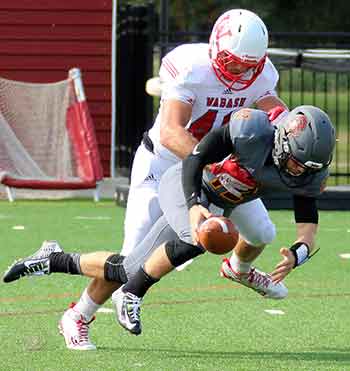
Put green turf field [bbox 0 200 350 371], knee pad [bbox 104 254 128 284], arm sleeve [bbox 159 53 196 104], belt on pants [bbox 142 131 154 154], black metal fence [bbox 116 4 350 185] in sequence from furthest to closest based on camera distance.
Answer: black metal fence [bbox 116 4 350 185], belt on pants [bbox 142 131 154 154], arm sleeve [bbox 159 53 196 104], knee pad [bbox 104 254 128 284], green turf field [bbox 0 200 350 371]

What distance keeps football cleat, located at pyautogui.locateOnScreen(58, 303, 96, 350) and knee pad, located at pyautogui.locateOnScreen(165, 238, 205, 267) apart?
0.69 m

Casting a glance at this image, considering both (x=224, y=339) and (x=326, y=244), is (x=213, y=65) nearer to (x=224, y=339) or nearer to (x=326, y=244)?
(x=224, y=339)

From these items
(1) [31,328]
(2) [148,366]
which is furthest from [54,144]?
(2) [148,366]

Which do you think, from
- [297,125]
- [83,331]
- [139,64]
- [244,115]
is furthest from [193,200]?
[139,64]

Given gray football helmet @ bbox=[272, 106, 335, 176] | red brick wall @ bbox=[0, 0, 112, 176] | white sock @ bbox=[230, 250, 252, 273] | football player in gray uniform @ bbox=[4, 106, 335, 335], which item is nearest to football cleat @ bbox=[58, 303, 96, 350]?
football player in gray uniform @ bbox=[4, 106, 335, 335]

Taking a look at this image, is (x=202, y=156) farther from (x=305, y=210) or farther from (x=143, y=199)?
(x=143, y=199)

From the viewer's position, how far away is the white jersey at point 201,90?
7.29m

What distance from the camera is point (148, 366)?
672 cm

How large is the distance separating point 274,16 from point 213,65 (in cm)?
2754

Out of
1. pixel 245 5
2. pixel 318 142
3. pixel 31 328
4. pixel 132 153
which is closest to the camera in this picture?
pixel 318 142

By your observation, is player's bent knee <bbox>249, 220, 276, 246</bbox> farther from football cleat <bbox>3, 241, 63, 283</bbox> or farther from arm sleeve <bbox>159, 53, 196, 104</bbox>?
football cleat <bbox>3, 241, 63, 283</bbox>

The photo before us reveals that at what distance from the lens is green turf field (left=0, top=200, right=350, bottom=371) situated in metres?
6.88

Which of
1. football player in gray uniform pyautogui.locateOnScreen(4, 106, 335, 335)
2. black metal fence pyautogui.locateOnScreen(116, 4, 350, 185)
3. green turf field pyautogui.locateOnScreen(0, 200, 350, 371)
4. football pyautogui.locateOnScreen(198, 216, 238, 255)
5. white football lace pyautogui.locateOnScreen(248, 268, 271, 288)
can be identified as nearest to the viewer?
football pyautogui.locateOnScreen(198, 216, 238, 255)

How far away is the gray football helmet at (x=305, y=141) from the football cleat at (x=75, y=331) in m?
1.36
